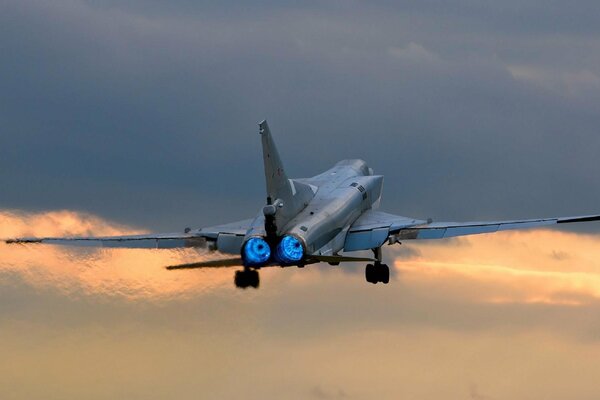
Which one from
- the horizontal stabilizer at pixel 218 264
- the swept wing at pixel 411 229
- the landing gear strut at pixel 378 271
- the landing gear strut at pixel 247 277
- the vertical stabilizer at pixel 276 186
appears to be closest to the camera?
the horizontal stabilizer at pixel 218 264

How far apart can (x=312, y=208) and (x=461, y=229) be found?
28.5ft

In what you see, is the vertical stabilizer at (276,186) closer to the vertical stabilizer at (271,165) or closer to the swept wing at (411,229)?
the vertical stabilizer at (271,165)

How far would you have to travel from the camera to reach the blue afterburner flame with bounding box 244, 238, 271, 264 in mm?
99000

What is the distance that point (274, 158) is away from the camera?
10006 cm

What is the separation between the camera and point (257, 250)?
99.1 metres

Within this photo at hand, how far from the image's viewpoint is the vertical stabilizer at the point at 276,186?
9950 centimetres

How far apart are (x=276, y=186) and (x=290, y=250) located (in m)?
3.23

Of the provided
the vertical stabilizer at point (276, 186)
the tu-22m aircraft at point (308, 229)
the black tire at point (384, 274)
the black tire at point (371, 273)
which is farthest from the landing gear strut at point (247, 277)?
the black tire at point (384, 274)

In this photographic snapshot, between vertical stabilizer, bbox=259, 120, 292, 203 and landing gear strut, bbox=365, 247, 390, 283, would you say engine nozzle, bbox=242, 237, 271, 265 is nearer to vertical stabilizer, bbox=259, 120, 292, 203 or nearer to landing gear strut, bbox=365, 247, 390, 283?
vertical stabilizer, bbox=259, 120, 292, 203

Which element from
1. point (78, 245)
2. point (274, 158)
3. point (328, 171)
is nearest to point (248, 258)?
point (274, 158)

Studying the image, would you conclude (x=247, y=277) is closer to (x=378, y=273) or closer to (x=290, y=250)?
(x=290, y=250)

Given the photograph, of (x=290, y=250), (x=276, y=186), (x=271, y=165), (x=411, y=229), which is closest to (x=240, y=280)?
(x=290, y=250)

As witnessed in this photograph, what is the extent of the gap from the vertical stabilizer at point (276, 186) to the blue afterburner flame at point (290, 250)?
824mm

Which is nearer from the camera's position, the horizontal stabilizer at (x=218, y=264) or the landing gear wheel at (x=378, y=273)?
the horizontal stabilizer at (x=218, y=264)
